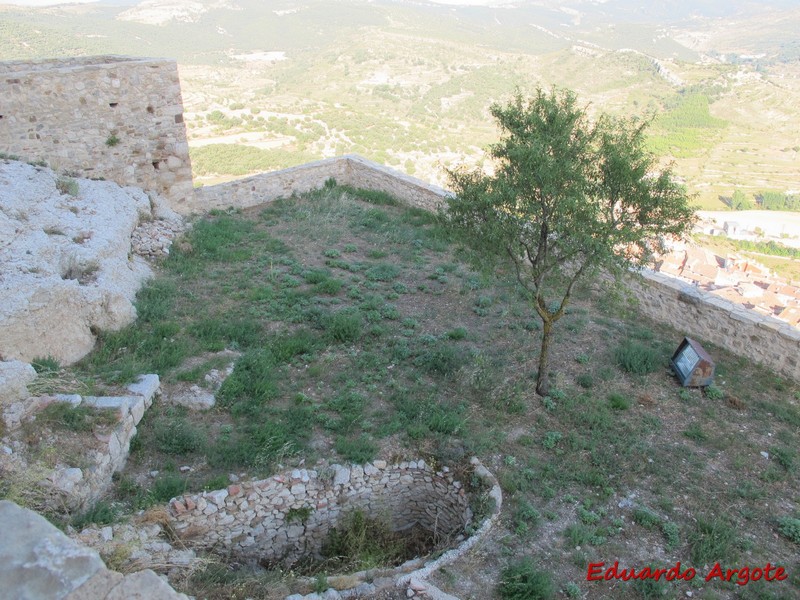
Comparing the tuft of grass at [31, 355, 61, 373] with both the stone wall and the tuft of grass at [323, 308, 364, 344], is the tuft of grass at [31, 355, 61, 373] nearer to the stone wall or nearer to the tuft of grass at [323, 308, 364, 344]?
the tuft of grass at [323, 308, 364, 344]

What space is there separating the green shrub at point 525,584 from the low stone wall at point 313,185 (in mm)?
9092

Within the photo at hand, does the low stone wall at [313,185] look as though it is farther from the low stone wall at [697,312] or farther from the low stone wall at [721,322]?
the low stone wall at [721,322]

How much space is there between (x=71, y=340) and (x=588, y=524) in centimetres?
672

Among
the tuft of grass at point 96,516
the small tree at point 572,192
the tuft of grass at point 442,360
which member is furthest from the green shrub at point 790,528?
the tuft of grass at point 96,516

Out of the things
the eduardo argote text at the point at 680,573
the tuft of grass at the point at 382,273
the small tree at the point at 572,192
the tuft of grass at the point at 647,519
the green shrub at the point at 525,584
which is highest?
the small tree at the point at 572,192

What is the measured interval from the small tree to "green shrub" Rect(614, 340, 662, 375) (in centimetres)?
210

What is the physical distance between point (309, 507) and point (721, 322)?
7.01 m

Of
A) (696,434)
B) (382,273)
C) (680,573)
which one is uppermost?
(382,273)

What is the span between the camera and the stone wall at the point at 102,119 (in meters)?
10.6

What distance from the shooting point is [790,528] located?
19.5ft

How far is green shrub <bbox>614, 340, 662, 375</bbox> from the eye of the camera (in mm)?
8453

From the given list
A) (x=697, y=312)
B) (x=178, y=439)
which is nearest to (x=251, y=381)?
(x=178, y=439)

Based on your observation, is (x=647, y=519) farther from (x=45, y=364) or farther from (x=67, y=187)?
(x=67, y=187)

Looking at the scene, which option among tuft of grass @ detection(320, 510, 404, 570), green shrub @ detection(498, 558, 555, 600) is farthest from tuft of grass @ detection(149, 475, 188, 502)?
green shrub @ detection(498, 558, 555, 600)
